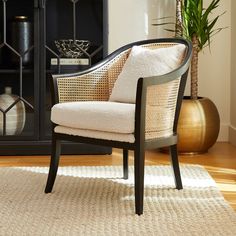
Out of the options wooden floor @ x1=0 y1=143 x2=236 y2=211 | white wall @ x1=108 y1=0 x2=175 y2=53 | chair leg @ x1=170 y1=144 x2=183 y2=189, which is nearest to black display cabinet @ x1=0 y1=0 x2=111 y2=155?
wooden floor @ x1=0 y1=143 x2=236 y2=211

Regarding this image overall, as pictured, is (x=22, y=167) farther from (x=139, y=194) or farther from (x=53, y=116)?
(x=139, y=194)

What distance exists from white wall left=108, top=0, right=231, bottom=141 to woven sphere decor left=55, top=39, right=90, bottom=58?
477 millimetres

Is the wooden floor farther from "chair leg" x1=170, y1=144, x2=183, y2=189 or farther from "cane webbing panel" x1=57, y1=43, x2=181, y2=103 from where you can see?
"cane webbing panel" x1=57, y1=43, x2=181, y2=103

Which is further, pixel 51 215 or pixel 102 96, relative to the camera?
pixel 102 96

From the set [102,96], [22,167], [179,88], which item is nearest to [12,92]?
[22,167]

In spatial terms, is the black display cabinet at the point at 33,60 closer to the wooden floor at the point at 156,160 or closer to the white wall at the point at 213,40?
the wooden floor at the point at 156,160

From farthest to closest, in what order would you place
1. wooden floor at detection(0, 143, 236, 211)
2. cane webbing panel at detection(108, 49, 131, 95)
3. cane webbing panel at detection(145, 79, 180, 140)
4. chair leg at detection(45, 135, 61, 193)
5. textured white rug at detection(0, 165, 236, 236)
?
1. wooden floor at detection(0, 143, 236, 211)
2. cane webbing panel at detection(108, 49, 131, 95)
3. chair leg at detection(45, 135, 61, 193)
4. cane webbing panel at detection(145, 79, 180, 140)
5. textured white rug at detection(0, 165, 236, 236)

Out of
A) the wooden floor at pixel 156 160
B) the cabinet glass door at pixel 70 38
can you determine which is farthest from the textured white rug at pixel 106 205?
the cabinet glass door at pixel 70 38

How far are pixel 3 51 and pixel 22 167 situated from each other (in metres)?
0.84

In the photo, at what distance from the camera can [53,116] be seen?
2.74 metres

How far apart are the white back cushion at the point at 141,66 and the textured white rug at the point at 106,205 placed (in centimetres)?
45

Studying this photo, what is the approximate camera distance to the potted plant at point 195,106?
12.3ft

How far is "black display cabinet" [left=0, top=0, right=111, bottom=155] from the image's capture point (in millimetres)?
3740

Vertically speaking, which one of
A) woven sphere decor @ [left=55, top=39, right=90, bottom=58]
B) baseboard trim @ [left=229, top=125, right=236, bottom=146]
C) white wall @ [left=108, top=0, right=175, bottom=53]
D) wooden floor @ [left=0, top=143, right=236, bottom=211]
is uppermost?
white wall @ [left=108, top=0, right=175, bottom=53]
